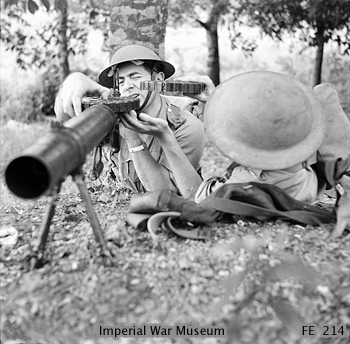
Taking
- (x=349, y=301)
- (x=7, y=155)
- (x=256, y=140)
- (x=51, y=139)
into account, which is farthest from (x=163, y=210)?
(x=7, y=155)

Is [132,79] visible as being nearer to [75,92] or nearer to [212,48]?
[75,92]

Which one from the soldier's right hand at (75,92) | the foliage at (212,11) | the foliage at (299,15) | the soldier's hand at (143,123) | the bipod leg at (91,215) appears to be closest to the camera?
the bipod leg at (91,215)

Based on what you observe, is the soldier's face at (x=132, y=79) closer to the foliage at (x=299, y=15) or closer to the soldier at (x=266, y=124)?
the soldier at (x=266, y=124)

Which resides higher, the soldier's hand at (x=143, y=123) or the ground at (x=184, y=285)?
the soldier's hand at (x=143, y=123)

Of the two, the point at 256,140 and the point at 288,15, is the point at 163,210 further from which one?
the point at 288,15

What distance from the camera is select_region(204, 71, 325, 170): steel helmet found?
3232 mm

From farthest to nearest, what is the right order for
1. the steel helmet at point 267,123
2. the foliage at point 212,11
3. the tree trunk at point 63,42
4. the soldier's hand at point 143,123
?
the foliage at point 212,11, the tree trunk at point 63,42, the soldier's hand at point 143,123, the steel helmet at point 267,123

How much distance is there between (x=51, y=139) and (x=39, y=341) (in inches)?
36.3

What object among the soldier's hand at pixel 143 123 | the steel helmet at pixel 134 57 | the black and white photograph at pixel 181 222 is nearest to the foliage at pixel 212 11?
the black and white photograph at pixel 181 222

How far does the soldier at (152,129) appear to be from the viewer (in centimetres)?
407

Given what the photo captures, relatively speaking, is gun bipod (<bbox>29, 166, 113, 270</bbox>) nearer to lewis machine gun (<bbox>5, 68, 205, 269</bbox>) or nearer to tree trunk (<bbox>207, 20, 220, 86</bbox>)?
lewis machine gun (<bbox>5, 68, 205, 269</bbox>)

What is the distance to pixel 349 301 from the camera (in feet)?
8.94

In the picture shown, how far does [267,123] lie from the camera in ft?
10.6

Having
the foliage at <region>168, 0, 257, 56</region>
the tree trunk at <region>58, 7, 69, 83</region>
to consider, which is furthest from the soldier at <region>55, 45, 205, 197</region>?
the foliage at <region>168, 0, 257, 56</region>
